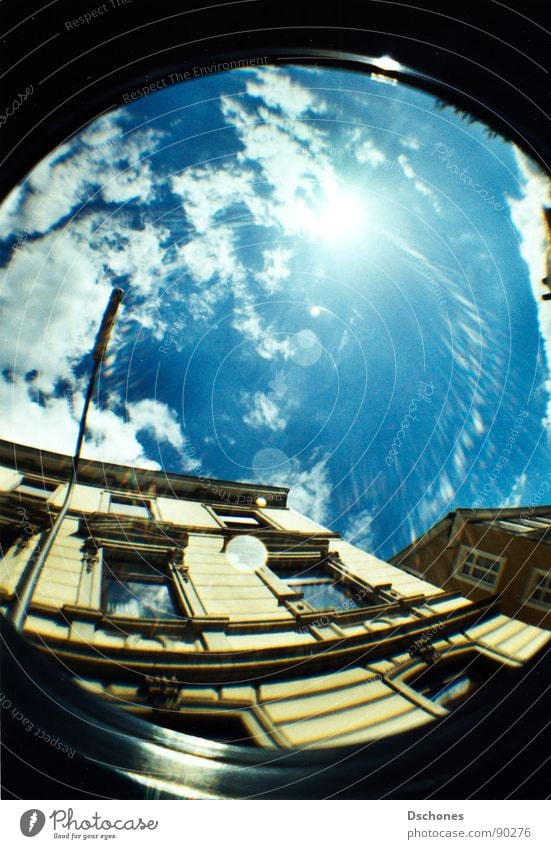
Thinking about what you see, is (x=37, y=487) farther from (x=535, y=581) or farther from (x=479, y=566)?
(x=535, y=581)

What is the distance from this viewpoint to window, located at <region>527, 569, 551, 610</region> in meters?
3.41

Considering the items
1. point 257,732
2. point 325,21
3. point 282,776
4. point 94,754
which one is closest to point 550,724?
point 282,776

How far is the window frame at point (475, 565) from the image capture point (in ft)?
13.7

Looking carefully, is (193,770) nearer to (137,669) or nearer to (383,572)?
(137,669)

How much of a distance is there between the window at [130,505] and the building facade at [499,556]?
20.1ft

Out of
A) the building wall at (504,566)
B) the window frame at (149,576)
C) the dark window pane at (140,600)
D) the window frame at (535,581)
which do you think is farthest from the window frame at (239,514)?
the window frame at (535,581)

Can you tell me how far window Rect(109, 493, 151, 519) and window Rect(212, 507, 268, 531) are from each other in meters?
1.71

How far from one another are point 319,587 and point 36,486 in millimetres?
5950

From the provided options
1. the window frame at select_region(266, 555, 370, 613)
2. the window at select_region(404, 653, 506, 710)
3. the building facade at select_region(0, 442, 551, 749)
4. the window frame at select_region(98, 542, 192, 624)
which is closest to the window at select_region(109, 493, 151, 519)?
the building facade at select_region(0, 442, 551, 749)

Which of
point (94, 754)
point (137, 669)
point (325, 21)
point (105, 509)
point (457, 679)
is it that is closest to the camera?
point (94, 754)

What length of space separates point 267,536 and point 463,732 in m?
5.29

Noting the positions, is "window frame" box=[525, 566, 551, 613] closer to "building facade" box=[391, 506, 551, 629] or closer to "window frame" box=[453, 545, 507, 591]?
"building facade" box=[391, 506, 551, 629]

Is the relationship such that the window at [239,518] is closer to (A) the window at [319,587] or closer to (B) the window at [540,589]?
(A) the window at [319,587]

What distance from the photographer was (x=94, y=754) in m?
1.61
